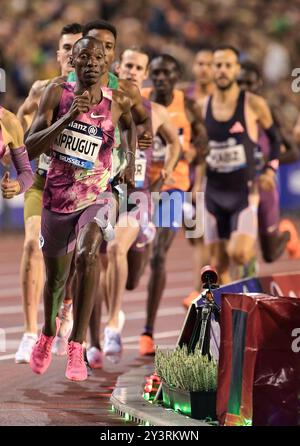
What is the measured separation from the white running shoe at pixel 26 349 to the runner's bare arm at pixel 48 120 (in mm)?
1901

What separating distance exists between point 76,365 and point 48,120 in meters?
1.64

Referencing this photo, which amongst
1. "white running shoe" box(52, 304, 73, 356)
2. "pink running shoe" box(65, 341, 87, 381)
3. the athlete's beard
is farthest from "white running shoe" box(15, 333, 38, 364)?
Result: the athlete's beard

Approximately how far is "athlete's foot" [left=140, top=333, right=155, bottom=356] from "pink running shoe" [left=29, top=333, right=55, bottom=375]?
2.70m

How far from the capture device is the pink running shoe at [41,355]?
10031 millimetres

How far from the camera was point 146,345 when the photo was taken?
506 inches

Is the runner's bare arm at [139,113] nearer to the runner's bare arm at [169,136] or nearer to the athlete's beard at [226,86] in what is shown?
the runner's bare arm at [169,136]

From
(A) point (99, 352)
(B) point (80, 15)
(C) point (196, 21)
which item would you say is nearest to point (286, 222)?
(A) point (99, 352)

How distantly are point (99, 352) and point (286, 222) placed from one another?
5576mm

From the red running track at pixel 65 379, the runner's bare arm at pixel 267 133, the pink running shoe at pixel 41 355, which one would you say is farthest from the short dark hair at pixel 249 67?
the pink running shoe at pixel 41 355

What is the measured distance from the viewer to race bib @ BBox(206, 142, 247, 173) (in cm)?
1529

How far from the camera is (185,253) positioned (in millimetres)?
23500

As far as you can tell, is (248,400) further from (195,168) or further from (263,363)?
(195,168)

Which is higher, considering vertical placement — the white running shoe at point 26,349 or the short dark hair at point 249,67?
the short dark hair at point 249,67

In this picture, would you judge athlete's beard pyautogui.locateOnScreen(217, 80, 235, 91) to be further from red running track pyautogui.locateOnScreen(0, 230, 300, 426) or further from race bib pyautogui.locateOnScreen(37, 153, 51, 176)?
race bib pyautogui.locateOnScreen(37, 153, 51, 176)
